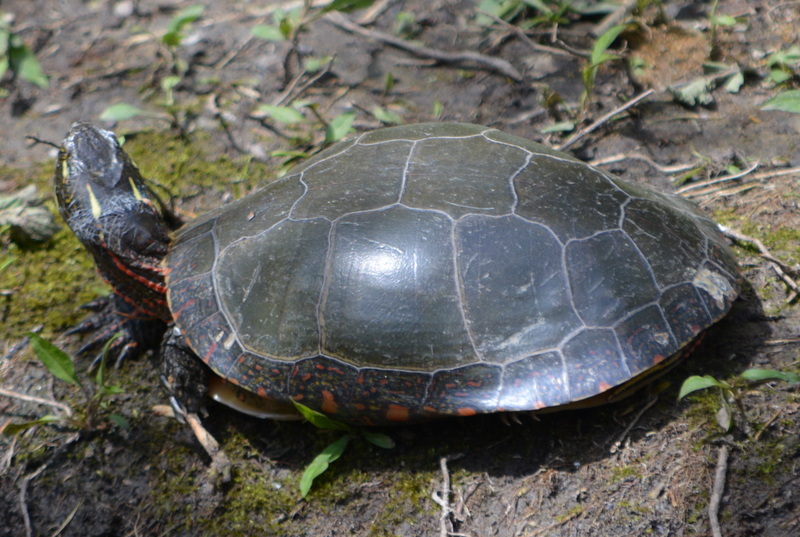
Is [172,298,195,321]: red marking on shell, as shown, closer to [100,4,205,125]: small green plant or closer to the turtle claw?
the turtle claw

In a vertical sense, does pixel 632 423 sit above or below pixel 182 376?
below

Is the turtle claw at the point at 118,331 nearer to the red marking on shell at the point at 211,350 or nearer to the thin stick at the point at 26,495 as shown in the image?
the thin stick at the point at 26,495

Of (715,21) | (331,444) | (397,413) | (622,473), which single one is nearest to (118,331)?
(331,444)

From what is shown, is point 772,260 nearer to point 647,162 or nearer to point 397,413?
point 647,162

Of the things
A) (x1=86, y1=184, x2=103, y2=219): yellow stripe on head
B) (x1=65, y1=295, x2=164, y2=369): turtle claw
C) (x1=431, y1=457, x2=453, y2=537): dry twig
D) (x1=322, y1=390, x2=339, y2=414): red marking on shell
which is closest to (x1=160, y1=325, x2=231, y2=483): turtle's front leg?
(x1=65, y1=295, x2=164, y2=369): turtle claw

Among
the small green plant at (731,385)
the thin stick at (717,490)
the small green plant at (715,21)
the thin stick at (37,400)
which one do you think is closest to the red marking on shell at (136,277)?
the thin stick at (37,400)

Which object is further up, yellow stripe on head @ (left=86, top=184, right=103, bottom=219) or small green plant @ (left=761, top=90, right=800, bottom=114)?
yellow stripe on head @ (left=86, top=184, right=103, bottom=219)
